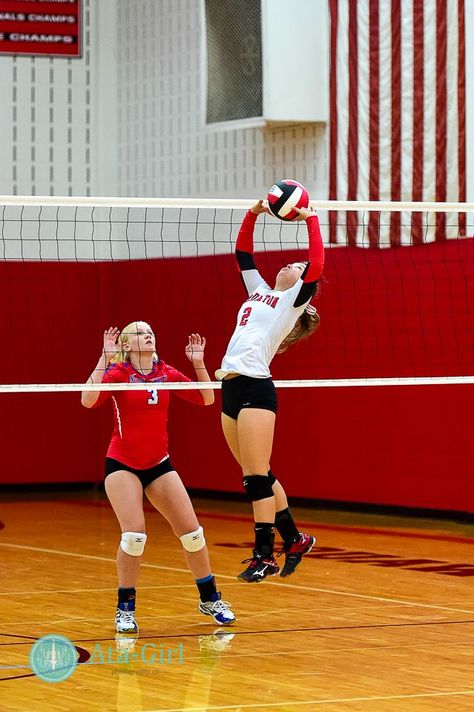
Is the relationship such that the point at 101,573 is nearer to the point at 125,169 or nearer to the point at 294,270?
the point at 294,270

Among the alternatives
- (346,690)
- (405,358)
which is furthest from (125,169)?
(346,690)

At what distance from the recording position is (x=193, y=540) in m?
7.82

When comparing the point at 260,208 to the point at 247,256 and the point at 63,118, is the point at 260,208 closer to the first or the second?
the point at 247,256

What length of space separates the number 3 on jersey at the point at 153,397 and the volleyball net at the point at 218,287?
4.11 meters

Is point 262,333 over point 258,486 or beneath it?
over

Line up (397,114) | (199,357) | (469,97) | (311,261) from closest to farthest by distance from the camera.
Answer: (311,261)
(199,357)
(469,97)
(397,114)

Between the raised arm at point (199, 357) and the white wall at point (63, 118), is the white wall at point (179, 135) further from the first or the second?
the raised arm at point (199, 357)

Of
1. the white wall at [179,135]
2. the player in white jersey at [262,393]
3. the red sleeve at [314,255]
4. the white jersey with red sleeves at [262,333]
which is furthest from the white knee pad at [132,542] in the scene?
the white wall at [179,135]

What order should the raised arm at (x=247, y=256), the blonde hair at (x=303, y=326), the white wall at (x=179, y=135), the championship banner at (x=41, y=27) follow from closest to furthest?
the blonde hair at (x=303, y=326), the raised arm at (x=247, y=256), the white wall at (x=179, y=135), the championship banner at (x=41, y=27)

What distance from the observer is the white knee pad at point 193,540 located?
7.80 metres

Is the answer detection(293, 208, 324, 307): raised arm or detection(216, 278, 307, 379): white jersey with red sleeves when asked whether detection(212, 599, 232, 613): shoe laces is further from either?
detection(293, 208, 324, 307): raised arm

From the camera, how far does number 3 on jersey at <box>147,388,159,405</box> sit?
778 centimetres

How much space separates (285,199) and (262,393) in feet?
3.71

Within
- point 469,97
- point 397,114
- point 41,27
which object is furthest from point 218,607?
point 41,27
